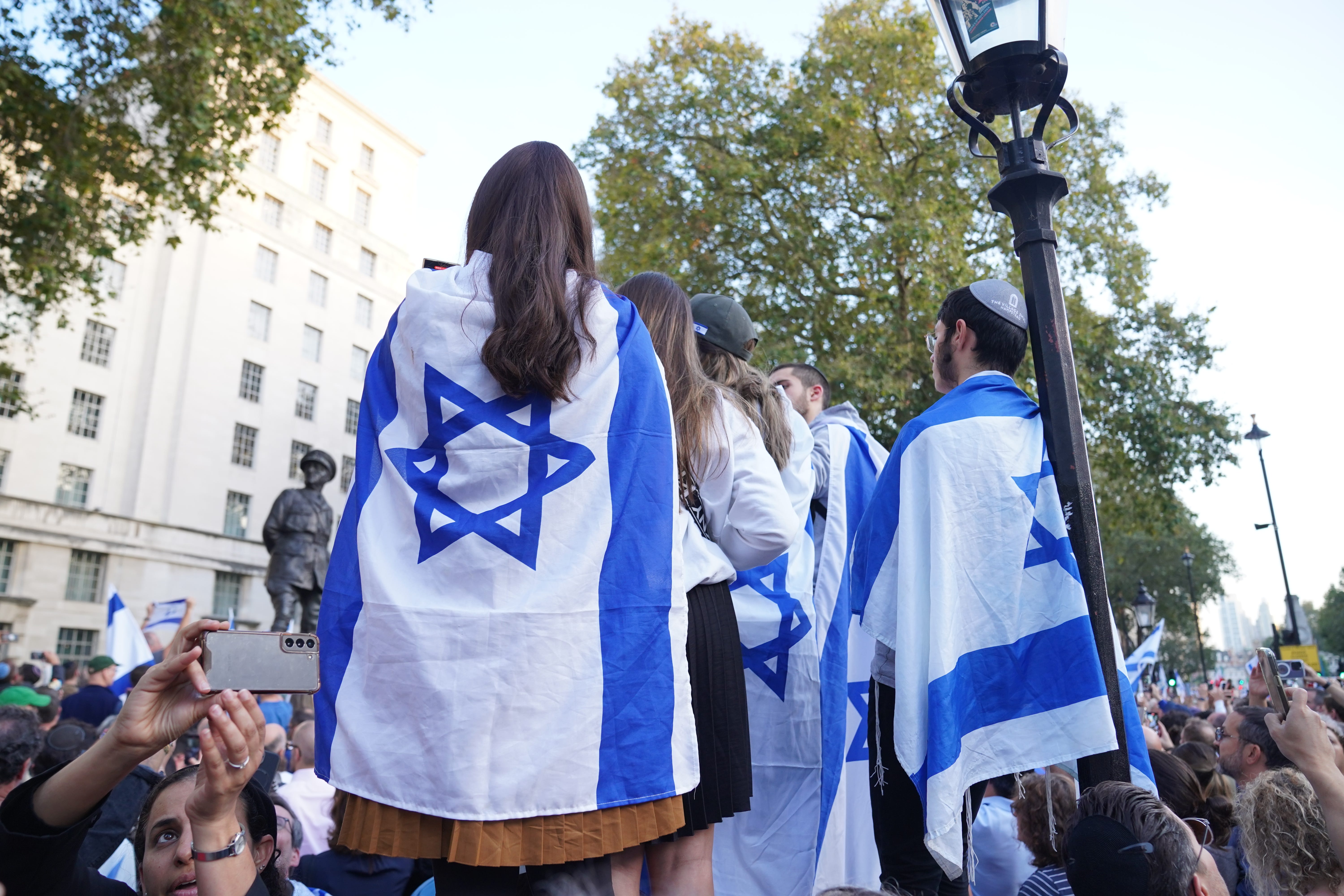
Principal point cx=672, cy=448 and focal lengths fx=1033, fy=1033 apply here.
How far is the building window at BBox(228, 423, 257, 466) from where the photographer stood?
124 ft

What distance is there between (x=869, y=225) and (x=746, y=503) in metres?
14.9

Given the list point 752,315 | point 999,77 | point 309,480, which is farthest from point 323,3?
point 999,77

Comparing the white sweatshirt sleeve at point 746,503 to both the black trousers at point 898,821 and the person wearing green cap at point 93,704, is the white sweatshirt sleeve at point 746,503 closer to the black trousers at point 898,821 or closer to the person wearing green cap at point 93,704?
the black trousers at point 898,821

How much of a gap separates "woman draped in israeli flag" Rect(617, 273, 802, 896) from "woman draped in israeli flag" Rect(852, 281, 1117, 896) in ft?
1.24

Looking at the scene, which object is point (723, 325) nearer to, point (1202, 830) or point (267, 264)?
point (1202, 830)

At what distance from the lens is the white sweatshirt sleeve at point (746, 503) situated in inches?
98.3

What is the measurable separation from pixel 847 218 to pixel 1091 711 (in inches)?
579

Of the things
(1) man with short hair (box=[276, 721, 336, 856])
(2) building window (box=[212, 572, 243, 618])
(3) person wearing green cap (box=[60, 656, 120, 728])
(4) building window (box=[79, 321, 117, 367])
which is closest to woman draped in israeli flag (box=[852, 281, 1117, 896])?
(1) man with short hair (box=[276, 721, 336, 856])

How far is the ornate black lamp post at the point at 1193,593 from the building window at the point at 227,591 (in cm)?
3174

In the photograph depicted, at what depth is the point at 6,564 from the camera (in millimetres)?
31344

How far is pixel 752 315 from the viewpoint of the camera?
54.8ft

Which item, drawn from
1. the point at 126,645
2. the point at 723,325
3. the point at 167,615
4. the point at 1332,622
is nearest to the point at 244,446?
the point at 167,615

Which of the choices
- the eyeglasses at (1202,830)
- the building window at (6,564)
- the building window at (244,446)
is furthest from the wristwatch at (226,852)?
the building window at (244,446)

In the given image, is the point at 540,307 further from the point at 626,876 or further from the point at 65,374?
the point at 65,374
